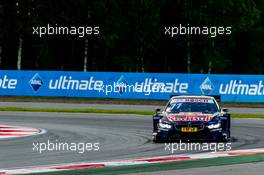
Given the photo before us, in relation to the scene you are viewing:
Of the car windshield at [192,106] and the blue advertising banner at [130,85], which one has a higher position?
the car windshield at [192,106]

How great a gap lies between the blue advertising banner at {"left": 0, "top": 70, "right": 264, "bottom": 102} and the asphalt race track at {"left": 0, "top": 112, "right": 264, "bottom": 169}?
32.9ft

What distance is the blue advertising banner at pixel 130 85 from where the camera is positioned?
41291 millimetres

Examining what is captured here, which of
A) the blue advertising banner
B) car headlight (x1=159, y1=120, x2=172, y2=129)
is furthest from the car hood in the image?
the blue advertising banner

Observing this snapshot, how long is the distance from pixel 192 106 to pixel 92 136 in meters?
2.98

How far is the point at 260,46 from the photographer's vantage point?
2788 inches

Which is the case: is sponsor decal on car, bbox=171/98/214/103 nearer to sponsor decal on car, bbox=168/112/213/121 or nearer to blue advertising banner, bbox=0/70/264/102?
sponsor decal on car, bbox=168/112/213/121

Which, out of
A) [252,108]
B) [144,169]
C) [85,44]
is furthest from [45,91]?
[144,169]

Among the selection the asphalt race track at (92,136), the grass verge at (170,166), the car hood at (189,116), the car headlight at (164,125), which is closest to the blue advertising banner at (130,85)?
the asphalt race track at (92,136)

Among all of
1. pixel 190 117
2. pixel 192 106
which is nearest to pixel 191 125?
pixel 190 117

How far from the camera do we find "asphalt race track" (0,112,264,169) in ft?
51.6

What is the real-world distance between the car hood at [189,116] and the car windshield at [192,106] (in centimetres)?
65

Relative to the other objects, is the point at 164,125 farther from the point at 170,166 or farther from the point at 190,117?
the point at 170,166

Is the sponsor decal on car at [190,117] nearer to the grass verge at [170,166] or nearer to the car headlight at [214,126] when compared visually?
the car headlight at [214,126]

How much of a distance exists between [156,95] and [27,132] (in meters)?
19.9
